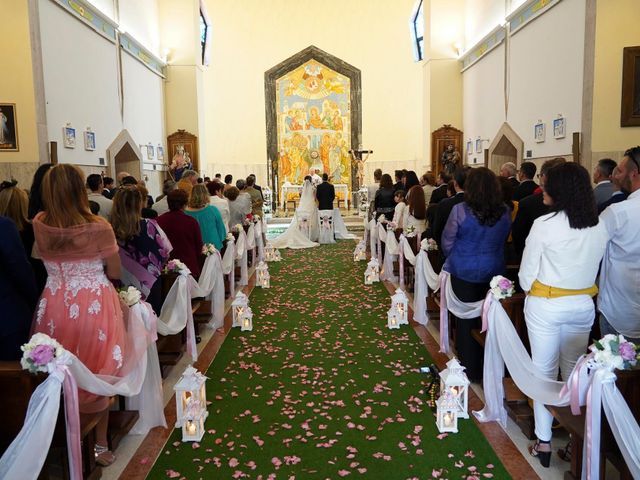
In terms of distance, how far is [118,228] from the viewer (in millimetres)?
4379

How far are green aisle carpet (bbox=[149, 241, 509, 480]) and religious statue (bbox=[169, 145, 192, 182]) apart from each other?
346 inches

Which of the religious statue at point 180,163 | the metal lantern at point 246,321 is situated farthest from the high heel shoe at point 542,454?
the religious statue at point 180,163

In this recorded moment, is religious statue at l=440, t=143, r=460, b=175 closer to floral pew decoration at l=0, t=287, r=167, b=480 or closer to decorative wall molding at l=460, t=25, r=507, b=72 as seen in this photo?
decorative wall molding at l=460, t=25, r=507, b=72

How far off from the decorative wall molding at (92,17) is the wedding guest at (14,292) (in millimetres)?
8057

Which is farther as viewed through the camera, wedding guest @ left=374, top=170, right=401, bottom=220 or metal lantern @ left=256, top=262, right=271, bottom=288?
wedding guest @ left=374, top=170, right=401, bottom=220

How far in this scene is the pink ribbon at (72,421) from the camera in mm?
2760

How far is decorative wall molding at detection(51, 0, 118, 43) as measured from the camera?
10.1 meters

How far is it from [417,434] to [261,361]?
1.94 m

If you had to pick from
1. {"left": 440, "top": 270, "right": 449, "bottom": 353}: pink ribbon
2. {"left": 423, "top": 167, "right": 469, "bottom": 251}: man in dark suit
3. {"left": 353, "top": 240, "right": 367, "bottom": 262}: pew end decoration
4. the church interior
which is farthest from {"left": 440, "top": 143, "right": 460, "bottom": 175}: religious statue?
{"left": 440, "top": 270, "right": 449, "bottom": 353}: pink ribbon

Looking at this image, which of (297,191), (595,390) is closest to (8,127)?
(595,390)

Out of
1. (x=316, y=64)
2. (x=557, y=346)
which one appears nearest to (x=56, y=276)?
(x=557, y=346)

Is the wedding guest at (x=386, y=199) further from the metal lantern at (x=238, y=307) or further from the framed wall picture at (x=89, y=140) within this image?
the framed wall picture at (x=89, y=140)

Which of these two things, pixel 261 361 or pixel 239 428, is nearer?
pixel 239 428

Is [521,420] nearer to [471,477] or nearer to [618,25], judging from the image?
[471,477]
